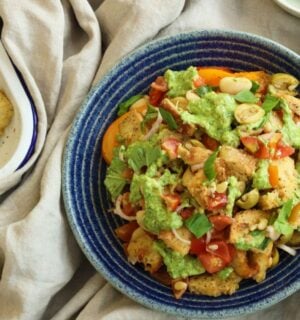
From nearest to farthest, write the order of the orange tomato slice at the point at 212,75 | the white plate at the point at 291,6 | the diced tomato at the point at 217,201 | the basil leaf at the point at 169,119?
the diced tomato at the point at 217,201
the basil leaf at the point at 169,119
the orange tomato slice at the point at 212,75
the white plate at the point at 291,6

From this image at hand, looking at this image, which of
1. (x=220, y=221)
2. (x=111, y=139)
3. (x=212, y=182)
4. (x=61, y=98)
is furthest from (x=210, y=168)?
(x=61, y=98)

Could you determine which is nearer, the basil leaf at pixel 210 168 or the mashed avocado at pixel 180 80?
the basil leaf at pixel 210 168

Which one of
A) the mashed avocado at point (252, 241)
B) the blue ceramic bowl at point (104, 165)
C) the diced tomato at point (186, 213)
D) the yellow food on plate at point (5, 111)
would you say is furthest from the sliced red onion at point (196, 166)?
the yellow food on plate at point (5, 111)

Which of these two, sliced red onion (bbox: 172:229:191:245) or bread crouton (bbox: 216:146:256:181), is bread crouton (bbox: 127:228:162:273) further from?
bread crouton (bbox: 216:146:256:181)

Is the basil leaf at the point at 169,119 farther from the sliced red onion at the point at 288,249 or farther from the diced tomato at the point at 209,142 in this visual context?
the sliced red onion at the point at 288,249

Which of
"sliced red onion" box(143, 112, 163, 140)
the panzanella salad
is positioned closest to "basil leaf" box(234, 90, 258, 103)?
the panzanella salad
